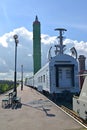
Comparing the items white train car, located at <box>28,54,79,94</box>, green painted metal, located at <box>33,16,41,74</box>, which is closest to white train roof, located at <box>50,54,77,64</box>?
white train car, located at <box>28,54,79,94</box>

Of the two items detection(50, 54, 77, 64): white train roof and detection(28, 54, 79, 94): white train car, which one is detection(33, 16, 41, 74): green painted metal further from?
detection(50, 54, 77, 64): white train roof

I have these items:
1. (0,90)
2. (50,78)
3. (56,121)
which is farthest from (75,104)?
(0,90)

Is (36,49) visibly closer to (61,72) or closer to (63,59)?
(61,72)

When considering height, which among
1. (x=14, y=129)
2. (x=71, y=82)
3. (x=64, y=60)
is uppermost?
(x=64, y=60)

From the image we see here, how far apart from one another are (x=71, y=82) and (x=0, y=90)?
90.4ft

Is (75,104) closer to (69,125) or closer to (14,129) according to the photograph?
(69,125)

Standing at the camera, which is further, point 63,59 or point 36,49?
point 36,49

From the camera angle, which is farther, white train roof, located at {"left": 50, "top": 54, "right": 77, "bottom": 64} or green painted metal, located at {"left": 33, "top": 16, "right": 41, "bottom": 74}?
green painted metal, located at {"left": 33, "top": 16, "right": 41, "bottom": 74}

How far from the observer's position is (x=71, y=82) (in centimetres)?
2786

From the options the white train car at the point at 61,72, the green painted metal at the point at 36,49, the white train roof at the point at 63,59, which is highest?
the green painted metal at the point at 36,49

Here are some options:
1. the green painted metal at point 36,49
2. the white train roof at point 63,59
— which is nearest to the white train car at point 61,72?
the white train roof at point 63,59

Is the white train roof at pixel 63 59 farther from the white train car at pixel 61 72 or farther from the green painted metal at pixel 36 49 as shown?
A: the green painted metal at pixel 36 49

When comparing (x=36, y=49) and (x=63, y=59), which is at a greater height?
(x=36, y=49)

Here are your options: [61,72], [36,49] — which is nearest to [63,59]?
[61,72]
